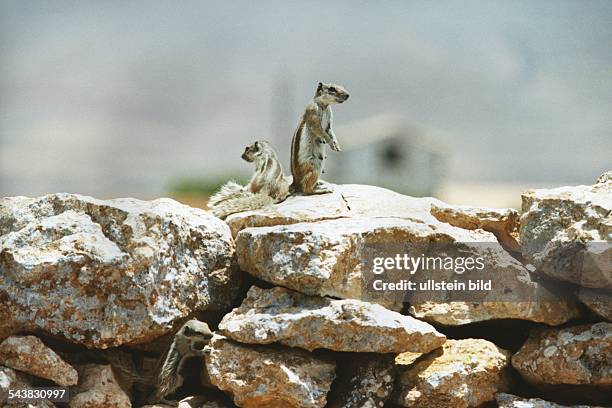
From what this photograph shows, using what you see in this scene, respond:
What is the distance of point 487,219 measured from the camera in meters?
7.04

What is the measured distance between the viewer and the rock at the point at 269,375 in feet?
18.6

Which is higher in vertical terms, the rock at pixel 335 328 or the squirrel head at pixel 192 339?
the rock at pixel 335 328

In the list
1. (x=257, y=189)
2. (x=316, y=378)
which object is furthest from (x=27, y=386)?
(x=257, y=189)

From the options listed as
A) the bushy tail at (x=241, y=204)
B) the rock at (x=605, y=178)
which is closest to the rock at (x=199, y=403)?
the bushy tail at (x=241, y=204)

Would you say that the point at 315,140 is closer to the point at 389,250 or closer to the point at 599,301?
the point at 389,250

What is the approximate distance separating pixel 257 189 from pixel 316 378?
2527mm

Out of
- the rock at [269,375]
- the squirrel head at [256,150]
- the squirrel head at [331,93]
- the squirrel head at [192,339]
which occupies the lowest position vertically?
the rock at [269,375]

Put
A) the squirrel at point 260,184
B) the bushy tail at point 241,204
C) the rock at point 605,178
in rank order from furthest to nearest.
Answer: the squirrel at point 260,184
the bushy tail at point 241,204
the rock at point 605,178

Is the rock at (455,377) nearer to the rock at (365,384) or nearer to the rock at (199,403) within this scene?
the rock at (365,384)

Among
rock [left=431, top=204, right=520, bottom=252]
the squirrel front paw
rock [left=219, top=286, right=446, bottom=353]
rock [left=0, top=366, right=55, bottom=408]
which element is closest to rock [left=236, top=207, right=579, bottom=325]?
rock [left=219, top=286, right=446, bottom=353]

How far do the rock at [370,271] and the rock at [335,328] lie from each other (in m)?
0.21

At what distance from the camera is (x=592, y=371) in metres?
5.85

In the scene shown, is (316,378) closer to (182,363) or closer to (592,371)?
(182,363)

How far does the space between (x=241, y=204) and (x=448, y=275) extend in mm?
2179
